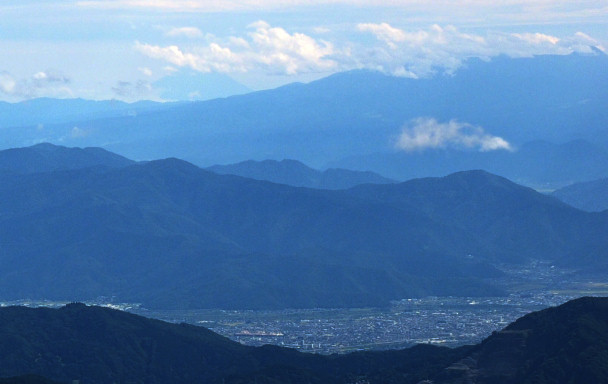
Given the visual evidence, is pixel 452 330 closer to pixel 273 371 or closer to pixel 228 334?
pixel 228 334

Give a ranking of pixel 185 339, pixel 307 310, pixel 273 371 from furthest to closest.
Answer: pixel 307 310 → pixel 185 339 → pixel 273 371

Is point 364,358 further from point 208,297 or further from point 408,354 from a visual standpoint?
point 208,297

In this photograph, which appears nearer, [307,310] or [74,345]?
[74,345]

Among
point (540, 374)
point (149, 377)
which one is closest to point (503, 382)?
point (540, 374)

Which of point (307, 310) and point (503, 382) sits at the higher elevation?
point (307, 310)

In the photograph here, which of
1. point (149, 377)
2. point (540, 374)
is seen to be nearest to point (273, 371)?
point (149, 377)

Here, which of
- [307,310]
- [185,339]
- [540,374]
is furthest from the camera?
[307,310]
